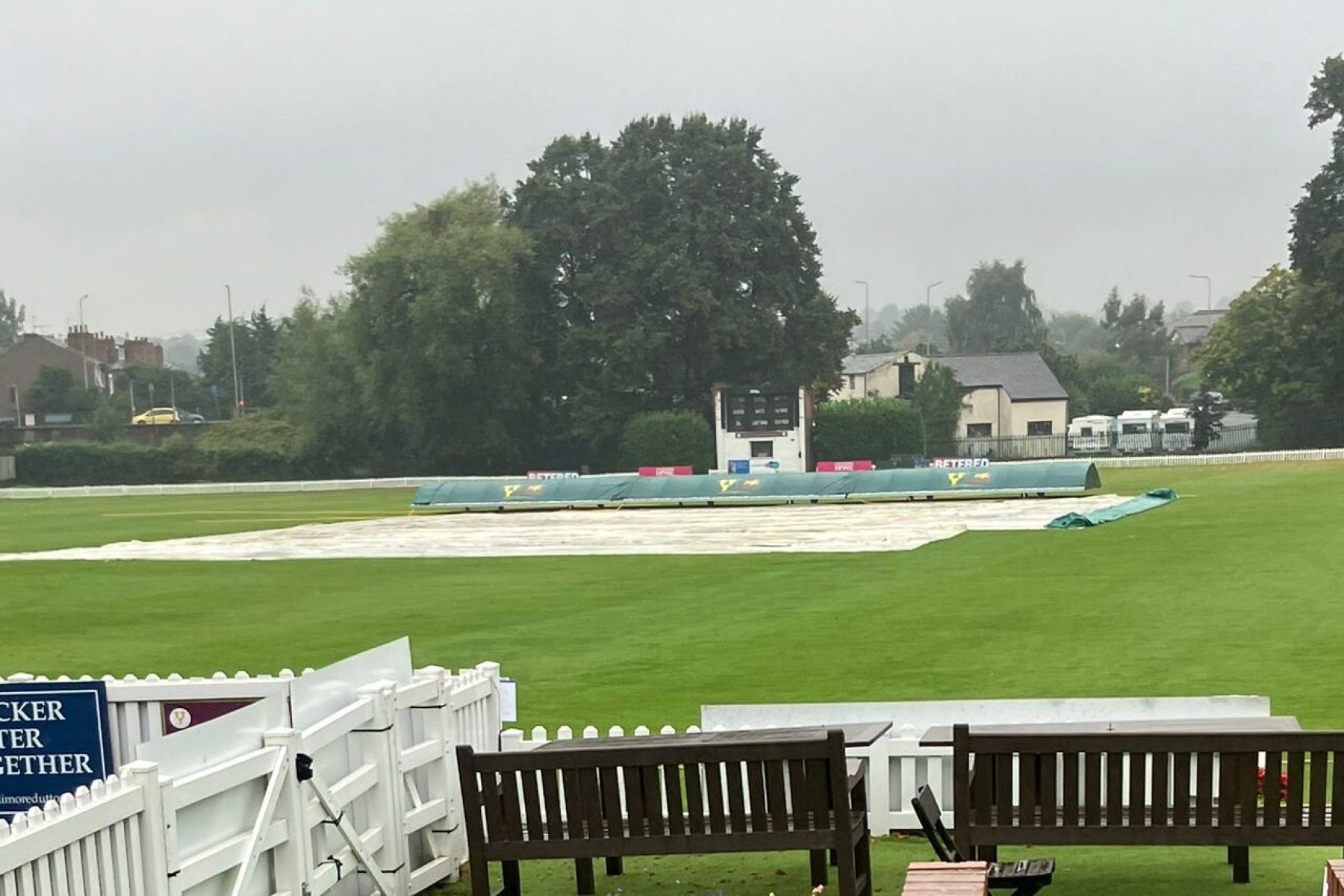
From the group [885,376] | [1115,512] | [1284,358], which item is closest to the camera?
[1115,512]

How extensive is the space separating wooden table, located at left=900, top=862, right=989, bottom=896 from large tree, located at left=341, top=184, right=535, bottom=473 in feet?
281

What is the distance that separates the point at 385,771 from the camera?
7934mm

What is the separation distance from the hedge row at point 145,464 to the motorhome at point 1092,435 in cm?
4775

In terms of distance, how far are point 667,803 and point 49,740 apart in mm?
2997

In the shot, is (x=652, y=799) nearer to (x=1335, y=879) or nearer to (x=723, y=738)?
(x=723, y=738)

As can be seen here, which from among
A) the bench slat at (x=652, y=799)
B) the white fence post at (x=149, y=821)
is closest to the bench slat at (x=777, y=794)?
the bench slat at (x=652, y=799)

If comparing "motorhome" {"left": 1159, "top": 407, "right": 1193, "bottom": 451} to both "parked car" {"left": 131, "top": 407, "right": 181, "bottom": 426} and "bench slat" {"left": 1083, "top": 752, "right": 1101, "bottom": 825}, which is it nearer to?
"parked car" {"left": 131, "top": 407, "right": 181, "bottom": 426}

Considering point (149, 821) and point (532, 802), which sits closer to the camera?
point (149, 821)

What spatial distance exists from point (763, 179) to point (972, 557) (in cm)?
6843

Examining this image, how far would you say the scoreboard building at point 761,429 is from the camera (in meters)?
74.1

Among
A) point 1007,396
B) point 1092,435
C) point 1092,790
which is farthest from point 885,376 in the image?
point 1092,790

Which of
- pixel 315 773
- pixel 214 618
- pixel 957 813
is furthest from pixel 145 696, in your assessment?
pixel 214 618

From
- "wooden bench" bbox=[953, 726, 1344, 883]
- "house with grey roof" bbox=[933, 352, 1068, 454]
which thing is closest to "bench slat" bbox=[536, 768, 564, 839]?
"wooden bench" bbox=[953, 726, 1344, 883]

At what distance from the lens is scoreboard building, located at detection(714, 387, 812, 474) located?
2916 inches
